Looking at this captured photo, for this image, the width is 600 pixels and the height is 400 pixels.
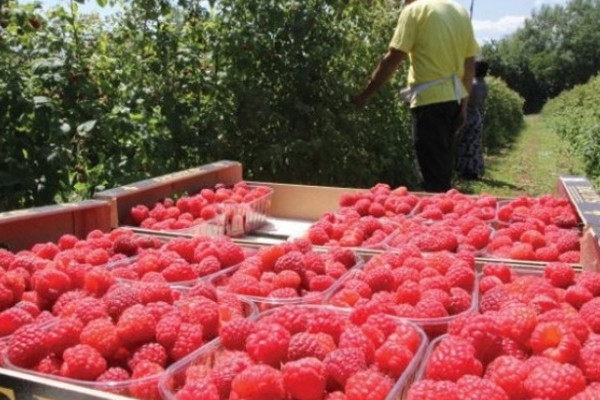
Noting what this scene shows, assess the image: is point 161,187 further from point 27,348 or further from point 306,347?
point 306,347

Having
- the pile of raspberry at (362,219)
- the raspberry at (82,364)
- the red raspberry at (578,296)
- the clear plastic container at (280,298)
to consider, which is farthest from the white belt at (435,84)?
the raspberry at (82,364)

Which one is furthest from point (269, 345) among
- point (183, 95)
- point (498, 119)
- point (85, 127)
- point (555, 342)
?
point (498, 119)

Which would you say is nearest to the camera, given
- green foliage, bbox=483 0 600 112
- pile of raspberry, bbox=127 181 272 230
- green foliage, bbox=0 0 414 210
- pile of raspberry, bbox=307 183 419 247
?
pile of raspberry, bbox=307 183 419 247

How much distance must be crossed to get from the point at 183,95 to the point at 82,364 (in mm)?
3017

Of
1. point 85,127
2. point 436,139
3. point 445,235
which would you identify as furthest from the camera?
point 436,139

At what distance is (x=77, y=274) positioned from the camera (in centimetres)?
162

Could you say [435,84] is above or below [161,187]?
above

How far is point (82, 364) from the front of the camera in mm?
1162

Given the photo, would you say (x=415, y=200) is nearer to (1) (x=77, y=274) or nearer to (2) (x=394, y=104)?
(1) (x=77, y=274)

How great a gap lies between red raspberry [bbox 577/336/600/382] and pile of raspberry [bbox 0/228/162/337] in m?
1.05

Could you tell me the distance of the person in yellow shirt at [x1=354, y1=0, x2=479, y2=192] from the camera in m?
3.78

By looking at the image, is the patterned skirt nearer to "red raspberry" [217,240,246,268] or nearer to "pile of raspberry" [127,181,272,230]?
"pile of raspberry" [127,181,272,230]

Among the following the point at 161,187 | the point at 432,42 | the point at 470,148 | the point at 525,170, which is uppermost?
the point at 432,42

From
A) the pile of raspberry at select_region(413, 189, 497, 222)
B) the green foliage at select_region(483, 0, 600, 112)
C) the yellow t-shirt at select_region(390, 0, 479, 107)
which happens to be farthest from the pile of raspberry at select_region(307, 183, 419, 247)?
the green foliage at select_region(483, 0, 600, 112)
